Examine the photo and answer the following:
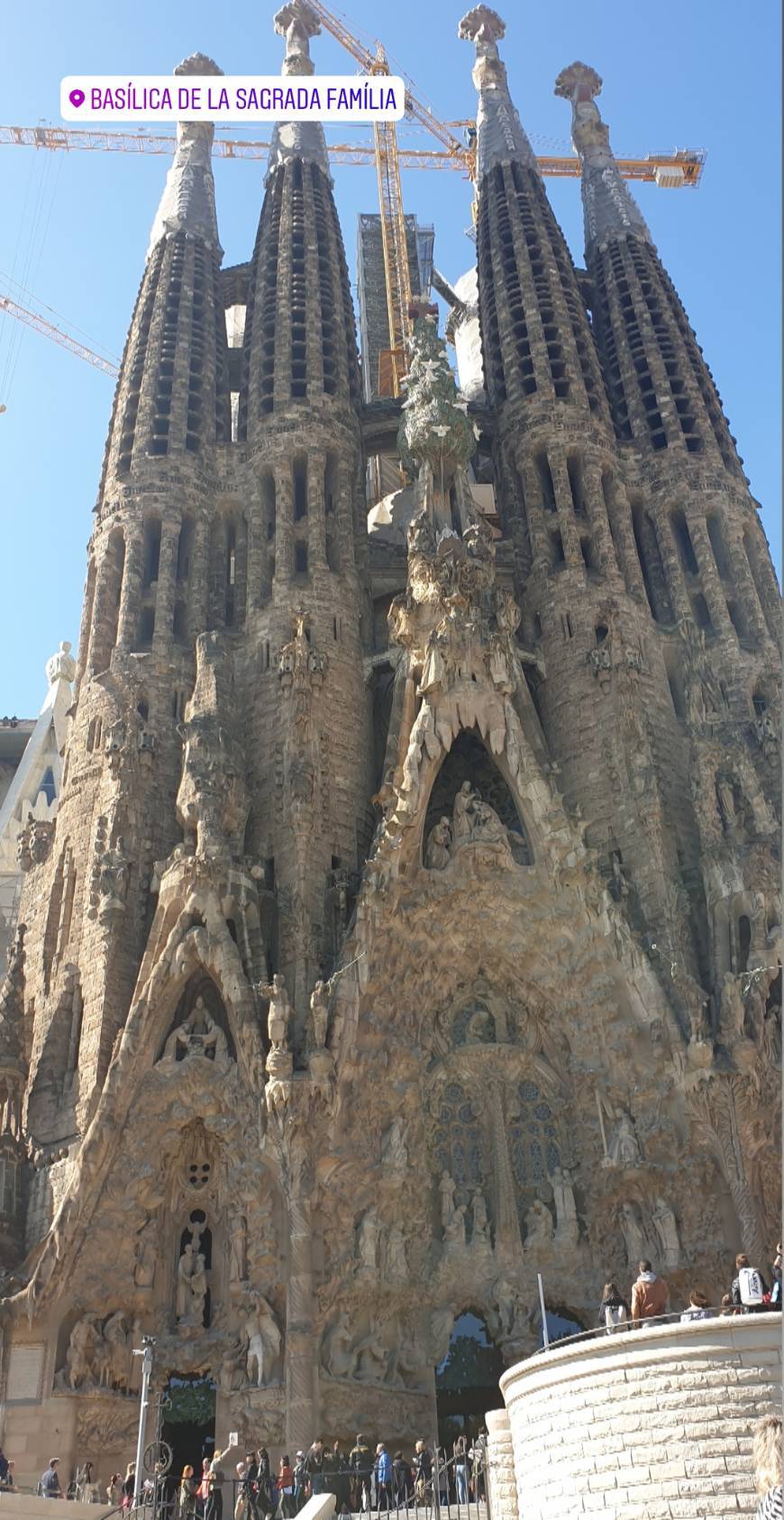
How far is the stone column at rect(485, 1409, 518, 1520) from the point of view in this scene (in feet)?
51.6

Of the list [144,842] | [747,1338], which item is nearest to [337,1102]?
[144,842]

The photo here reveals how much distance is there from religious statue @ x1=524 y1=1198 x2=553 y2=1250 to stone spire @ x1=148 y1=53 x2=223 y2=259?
25.3 m

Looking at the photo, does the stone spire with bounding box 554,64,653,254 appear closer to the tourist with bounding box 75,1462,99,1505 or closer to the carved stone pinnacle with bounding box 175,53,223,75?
the carved stone pinnacle with bounding box 175,53,223,75

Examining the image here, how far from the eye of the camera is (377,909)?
73.3 ft

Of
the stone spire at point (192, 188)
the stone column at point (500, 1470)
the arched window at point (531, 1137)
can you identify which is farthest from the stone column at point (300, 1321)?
the stone spire at point (192, 188)

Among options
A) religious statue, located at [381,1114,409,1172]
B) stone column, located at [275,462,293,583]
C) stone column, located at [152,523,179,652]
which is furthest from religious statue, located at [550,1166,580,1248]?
stone column, located at [275,462,293,583]

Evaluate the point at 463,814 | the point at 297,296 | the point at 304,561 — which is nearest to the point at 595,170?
the point at 297,296

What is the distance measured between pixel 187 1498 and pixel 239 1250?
13.5 feet

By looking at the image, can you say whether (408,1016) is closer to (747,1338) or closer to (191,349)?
(747,1338)

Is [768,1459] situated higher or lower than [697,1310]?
lower

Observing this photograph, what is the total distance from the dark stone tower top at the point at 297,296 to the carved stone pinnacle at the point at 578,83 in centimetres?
769

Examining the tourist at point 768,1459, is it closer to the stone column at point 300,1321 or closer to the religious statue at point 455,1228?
the stone column at point 300,1321

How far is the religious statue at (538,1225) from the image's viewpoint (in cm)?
2130

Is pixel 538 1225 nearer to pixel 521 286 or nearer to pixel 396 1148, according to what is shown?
pixel 396 1148
